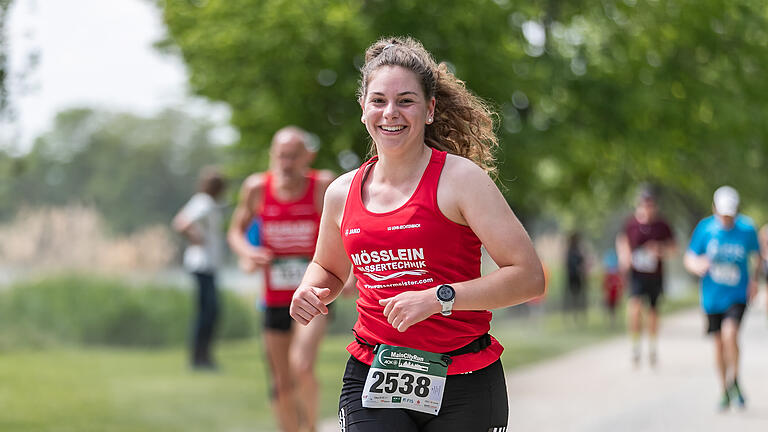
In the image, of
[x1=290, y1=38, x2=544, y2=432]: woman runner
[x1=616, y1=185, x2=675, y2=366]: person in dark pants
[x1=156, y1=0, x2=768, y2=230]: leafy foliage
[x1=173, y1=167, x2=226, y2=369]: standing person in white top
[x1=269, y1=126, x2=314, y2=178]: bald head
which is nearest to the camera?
[x1=290, y1=38, x2=544, y2=432]: woman runner

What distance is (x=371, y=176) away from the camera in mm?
3277

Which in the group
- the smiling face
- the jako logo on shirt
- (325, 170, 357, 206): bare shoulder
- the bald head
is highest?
the bald head

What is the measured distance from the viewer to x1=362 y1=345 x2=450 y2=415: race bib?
3.10 m

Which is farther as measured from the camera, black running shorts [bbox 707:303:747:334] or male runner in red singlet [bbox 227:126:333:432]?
black running shorts [bbox 707:303:747:334]

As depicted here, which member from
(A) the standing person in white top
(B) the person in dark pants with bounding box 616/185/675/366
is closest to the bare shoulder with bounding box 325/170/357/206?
(A) the standing person in white top

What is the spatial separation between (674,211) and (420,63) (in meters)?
39.5

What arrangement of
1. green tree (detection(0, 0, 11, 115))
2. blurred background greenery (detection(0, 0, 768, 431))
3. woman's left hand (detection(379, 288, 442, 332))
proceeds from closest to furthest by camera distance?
woman's left hand (detection(379, 288, 442, 332)) → green tree (detection(0, 0, 11, 115)) → blurred background greenery (detection(0, 0, 768, 431))

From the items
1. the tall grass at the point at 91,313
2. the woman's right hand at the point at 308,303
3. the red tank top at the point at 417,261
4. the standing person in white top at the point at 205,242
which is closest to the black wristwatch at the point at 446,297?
the red tank top at the point at 417,261

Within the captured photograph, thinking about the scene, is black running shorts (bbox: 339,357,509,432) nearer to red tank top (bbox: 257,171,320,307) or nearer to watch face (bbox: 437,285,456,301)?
watch face (bbox: 437,285,456,301)

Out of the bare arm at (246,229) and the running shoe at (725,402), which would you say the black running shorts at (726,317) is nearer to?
the running shoe at (725,402)

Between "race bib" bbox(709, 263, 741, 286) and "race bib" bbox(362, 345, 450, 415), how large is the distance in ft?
21.4

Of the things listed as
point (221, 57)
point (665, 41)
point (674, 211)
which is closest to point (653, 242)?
point (221, 57)

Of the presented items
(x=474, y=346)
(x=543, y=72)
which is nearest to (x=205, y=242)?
(x=543, y=72)

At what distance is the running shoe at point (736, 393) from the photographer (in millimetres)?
8938
